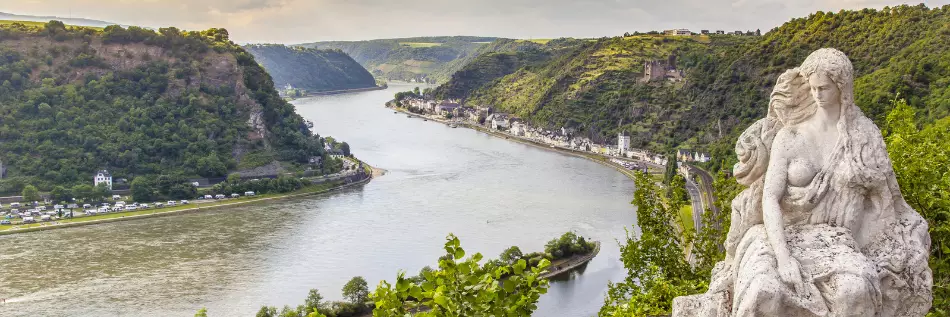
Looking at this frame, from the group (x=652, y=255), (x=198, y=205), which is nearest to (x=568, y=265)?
(x=652, y=255)

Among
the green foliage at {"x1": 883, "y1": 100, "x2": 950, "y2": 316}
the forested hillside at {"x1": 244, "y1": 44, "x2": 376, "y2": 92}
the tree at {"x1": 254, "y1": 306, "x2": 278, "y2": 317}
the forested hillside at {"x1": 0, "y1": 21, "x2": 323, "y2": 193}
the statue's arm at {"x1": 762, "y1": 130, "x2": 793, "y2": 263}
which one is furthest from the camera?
the forested hillside at {"x1": 244, "y1": 44, "x2": 376, "y2": 92}

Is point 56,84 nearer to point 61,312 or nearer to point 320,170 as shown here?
point 320,170

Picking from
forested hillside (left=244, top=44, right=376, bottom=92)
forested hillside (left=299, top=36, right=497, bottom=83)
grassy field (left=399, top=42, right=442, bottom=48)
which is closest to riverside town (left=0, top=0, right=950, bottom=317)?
forested hillside (left=244, top=44, right=376, bottom=92)

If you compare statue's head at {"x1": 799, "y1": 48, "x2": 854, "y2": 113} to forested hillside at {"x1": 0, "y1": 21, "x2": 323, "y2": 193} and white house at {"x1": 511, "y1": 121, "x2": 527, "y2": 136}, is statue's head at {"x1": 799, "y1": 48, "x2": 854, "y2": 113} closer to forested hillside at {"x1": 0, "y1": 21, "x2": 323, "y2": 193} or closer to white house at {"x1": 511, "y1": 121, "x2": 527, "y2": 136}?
forested hillside at {"x1": 0, "y1": 21, "x2": 323, "y2": 193}

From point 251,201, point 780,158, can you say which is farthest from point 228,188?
point 780,158

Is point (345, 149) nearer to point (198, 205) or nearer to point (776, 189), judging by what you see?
point (198, 205)
